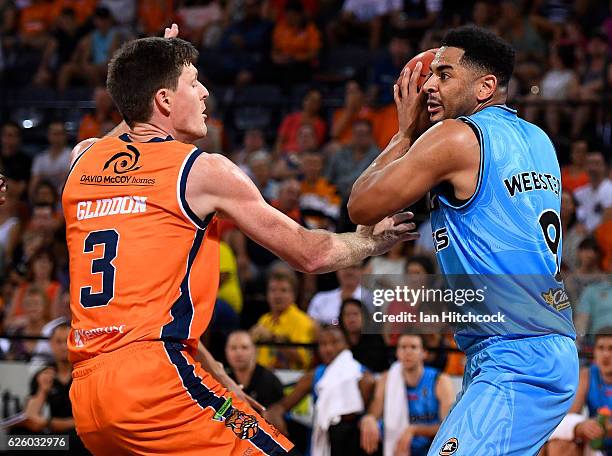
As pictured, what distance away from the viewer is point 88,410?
148 inches

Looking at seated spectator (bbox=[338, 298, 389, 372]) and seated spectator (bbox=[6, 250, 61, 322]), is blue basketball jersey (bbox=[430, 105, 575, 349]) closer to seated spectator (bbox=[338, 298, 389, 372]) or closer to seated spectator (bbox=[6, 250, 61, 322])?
seated spectator (bbox=[338, 298, 389, 372])

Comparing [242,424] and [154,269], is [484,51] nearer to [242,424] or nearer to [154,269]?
[154,269]

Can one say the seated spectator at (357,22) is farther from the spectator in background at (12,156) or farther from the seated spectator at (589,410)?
the seated spectator at (589,410)

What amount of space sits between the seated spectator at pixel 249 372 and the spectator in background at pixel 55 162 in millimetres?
5085

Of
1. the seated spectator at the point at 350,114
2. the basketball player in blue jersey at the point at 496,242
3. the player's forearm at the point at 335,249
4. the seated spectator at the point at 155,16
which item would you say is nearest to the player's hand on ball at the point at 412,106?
the basketball player in blue jersey at the point at 496,242

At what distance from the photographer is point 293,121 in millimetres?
12398

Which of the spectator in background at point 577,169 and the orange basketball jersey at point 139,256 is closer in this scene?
the orange basketball jersey at point 139,256

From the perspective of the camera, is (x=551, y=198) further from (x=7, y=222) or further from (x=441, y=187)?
(x=7, y=222)

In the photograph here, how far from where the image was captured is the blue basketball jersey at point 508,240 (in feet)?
13.2

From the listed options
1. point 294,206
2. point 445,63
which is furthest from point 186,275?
point 294,206

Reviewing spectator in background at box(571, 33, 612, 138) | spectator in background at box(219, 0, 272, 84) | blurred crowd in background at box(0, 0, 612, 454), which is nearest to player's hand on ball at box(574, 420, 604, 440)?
blurred crowd in background at box(0, 0, 612, 454)

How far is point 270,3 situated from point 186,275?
36.2 ft

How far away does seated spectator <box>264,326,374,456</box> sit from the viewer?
Result: 7.65 metres

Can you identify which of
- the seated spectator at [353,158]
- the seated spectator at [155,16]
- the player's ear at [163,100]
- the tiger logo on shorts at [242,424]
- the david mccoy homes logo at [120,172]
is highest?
the seated spectator at [155,16]
